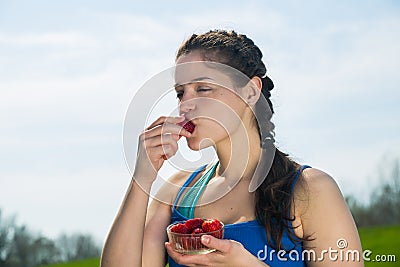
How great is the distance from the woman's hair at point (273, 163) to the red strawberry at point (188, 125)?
13.0 inches

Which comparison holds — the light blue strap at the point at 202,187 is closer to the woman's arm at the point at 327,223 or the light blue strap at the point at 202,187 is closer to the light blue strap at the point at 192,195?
the light blue strap at the point at 192,195

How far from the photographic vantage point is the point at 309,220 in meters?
2.91

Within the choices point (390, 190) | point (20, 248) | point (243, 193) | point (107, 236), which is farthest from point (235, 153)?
point (390, 190)

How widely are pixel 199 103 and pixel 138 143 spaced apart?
1.05ft

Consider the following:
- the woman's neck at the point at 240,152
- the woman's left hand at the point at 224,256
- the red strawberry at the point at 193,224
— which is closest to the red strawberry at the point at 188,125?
the woman's neck at the point at 240,152

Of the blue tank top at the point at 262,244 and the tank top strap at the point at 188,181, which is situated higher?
the tank top strap at the point at 188,181

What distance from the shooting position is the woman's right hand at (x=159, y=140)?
2.82 meters

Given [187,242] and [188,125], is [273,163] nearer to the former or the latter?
[188,125]

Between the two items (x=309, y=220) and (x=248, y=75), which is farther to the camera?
(x=248, y=75)

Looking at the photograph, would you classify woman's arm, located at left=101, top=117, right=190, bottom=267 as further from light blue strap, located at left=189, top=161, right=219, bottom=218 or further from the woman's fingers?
light blue strap, located at left=189, top=161, right=219, bottom=218

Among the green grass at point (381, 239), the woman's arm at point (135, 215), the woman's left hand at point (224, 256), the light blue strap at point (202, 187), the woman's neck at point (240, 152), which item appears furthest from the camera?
the green grass at point (381, 239)

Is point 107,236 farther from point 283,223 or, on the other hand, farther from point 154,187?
point 283,223

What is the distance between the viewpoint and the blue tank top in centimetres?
292

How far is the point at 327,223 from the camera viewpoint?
285 cm
